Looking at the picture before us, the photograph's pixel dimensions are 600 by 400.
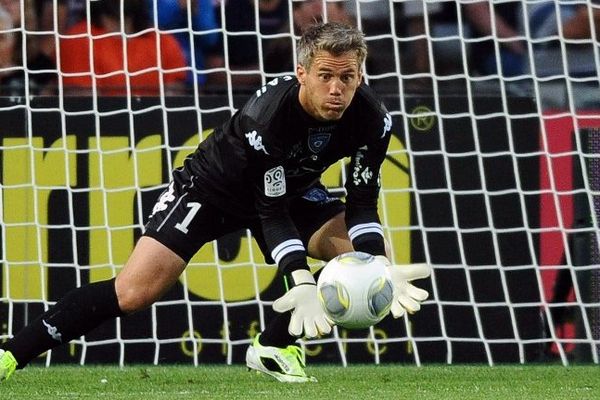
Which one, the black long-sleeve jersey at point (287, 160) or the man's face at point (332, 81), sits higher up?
the man's face at point (332, 81)

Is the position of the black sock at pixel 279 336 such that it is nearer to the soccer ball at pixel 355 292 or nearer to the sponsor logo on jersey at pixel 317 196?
the sponsor logo on jersey at pixel 317 196

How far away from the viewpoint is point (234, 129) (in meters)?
4.87

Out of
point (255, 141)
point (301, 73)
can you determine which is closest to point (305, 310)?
point (255, 141)

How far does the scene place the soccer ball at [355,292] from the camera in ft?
13.5

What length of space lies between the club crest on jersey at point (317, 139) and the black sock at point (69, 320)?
931 mm

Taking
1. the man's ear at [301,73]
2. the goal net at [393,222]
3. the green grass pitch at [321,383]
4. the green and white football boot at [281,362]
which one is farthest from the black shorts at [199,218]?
the goal net at [393,222]

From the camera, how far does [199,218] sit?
4.91m

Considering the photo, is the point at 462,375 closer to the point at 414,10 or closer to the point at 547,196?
the point at 547,196

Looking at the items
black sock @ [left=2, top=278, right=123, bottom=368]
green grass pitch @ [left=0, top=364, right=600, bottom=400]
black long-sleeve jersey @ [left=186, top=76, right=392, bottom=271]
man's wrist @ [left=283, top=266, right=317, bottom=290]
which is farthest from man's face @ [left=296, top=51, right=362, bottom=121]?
black sock @ [left=2, top=278, right=123, bottom=368]

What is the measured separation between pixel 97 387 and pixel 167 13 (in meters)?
2.74

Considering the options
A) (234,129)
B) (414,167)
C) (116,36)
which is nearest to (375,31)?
(414,167)

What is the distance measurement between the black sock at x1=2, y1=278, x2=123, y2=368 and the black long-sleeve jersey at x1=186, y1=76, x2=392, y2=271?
1.77ft

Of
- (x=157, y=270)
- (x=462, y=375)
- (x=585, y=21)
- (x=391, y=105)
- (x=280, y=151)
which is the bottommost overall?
(x=462, y=375)

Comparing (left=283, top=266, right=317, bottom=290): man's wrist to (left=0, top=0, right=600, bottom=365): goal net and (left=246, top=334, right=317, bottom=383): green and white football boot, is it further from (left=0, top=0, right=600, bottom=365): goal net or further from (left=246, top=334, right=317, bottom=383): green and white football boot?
(left=0, top=0, right=600, bottom=365): goal net
